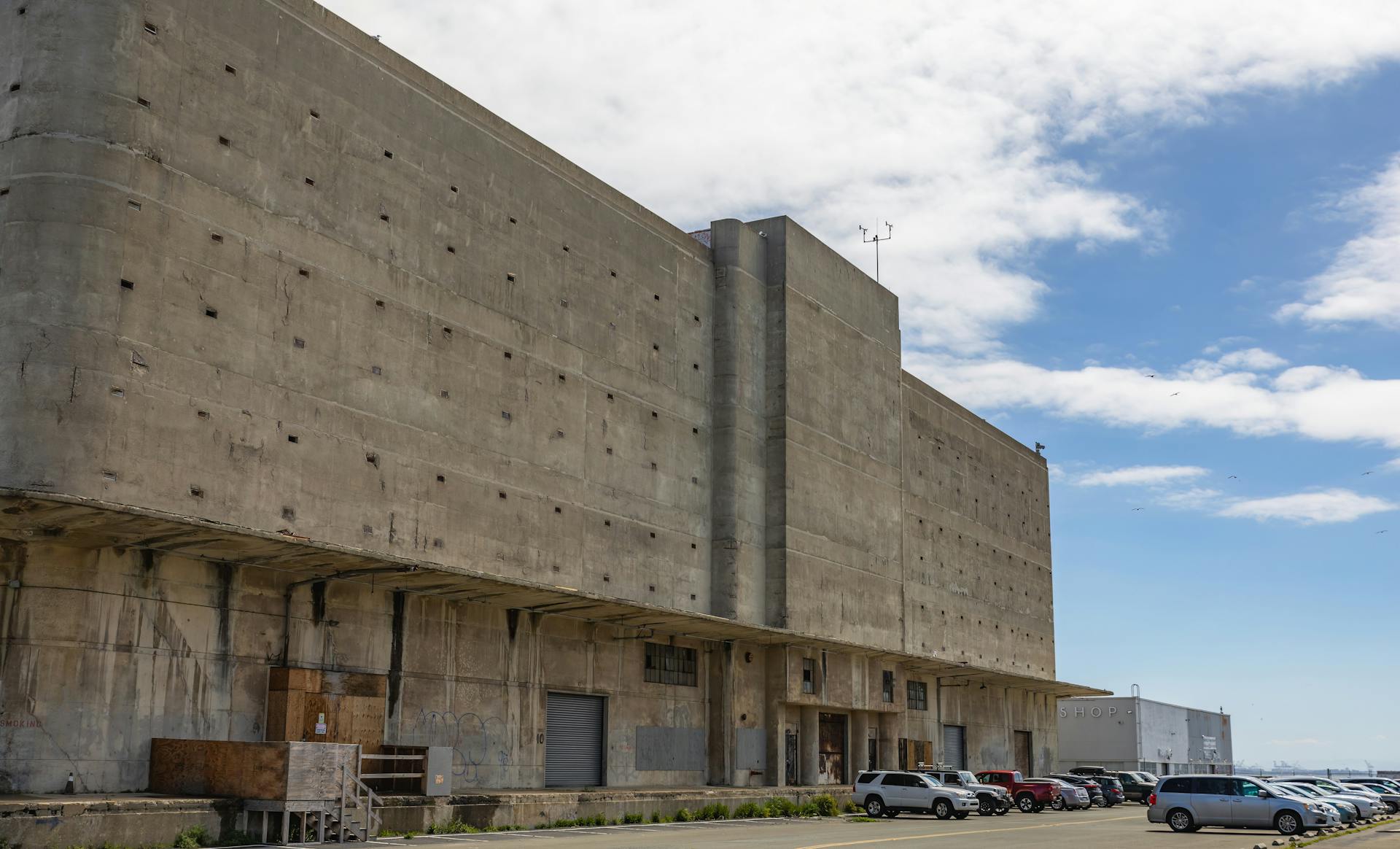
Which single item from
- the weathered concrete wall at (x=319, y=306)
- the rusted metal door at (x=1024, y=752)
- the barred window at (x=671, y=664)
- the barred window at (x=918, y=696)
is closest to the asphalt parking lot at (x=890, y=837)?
the barred window at (x=671, y=664)

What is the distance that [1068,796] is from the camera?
53875 millimetres

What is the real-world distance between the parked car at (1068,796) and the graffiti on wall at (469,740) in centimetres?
2444

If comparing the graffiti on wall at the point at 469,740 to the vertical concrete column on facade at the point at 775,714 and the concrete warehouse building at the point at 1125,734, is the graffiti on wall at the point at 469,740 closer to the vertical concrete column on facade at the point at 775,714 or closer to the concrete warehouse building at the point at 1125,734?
the vertical concrete column on facade at the point at 775,714

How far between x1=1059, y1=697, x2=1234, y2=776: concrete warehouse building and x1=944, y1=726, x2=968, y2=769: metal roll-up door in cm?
2599

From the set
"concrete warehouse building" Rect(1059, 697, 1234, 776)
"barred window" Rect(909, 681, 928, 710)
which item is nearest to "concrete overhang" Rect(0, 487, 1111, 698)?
"barred window" Rect(909, 681, 928, 710)

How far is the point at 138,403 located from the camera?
1115 inches

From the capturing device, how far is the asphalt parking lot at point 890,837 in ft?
92.0

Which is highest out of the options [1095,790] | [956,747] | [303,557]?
[303,557]

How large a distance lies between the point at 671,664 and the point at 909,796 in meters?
9.03

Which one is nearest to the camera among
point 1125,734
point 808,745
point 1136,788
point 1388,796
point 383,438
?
point 383,438

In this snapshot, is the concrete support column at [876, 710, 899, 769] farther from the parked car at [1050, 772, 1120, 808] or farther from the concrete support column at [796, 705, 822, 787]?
the parked car at [1050, 772, 1120, 808]

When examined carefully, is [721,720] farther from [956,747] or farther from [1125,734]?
[1125,734]

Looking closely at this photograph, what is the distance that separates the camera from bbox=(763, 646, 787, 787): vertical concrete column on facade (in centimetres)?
4944

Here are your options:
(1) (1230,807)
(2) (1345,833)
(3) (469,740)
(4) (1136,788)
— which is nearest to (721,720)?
(3) (469,740)
